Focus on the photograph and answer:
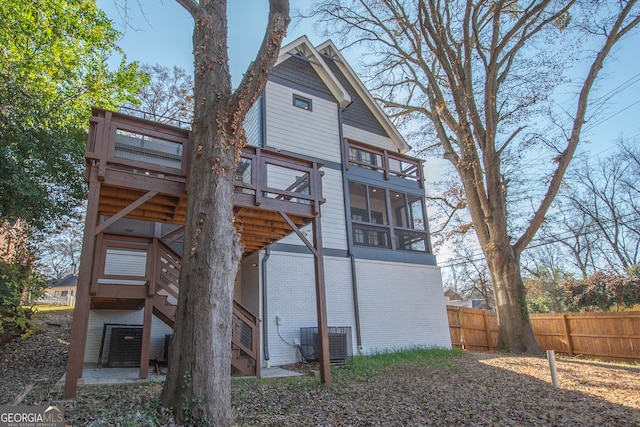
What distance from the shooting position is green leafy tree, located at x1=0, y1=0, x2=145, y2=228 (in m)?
8.84

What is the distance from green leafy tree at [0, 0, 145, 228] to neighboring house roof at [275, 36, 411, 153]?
6.55m

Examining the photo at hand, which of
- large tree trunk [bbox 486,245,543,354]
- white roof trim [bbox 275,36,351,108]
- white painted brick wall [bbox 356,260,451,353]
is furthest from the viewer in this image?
white roof trim [bbox 275,36,351,108]

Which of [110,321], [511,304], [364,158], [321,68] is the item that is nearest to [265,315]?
[110,321]

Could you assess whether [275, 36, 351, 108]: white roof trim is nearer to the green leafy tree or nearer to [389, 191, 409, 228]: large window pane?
[389, 191, 409, 228]: large window pane

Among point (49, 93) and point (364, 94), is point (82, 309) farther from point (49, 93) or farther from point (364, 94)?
point (364, 94)

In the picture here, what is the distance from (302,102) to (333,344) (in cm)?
768

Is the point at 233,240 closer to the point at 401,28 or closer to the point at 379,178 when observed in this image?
the point at 379,178

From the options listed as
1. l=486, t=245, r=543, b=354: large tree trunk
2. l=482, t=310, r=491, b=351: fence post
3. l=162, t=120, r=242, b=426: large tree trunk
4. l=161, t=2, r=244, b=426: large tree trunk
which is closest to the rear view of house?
l=161, t=2, r=244, b=426: large tree trunk

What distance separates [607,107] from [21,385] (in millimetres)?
16759

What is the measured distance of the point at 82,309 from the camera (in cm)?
519

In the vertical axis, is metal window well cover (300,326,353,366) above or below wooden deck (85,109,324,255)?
below

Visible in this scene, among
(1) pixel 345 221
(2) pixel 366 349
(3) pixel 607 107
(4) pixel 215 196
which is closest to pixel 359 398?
(4) pixel 215 196

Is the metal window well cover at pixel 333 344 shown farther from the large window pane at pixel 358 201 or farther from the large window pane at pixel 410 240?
the large window pane at pixel 358 201

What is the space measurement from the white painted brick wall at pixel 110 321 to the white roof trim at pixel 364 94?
10278mm
